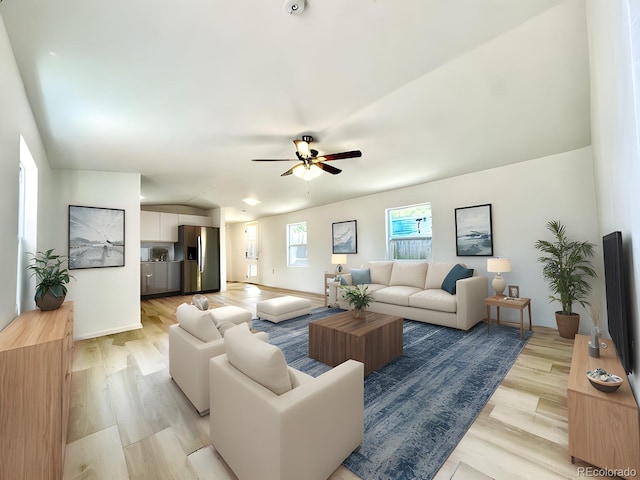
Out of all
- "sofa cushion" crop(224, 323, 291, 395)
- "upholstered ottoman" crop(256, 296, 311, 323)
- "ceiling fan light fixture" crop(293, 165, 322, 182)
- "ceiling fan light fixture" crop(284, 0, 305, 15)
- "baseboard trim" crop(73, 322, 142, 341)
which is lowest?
"baseboard trim" crop(73, 322, 142, 341)

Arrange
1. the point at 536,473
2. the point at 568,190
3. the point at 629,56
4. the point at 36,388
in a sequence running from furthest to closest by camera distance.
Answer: the point at 568,190
the point at 536,473
the point at 36,388
the point at 629,56

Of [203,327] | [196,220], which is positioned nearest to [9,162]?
[203,327]

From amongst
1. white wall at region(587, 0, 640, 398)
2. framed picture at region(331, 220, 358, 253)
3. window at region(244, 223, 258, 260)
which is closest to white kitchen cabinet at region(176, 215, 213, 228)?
window at region(244, 223, 258, 260)

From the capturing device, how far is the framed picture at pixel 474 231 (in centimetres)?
432

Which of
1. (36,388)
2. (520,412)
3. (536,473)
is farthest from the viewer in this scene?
(520,412)

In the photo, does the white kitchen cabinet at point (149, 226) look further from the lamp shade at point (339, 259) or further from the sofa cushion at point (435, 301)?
the sofa cushion at point (435, 301)

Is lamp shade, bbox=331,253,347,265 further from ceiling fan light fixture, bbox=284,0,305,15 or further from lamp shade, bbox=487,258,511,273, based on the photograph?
ceiling fan light fixture, bbox=284,0,305,15

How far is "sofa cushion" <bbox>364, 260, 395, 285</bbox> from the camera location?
525 cm

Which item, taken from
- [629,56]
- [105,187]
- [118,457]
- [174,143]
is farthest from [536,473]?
[105,187]

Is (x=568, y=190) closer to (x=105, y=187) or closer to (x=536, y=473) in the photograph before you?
(x=536, y=473)

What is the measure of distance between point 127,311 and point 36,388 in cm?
343

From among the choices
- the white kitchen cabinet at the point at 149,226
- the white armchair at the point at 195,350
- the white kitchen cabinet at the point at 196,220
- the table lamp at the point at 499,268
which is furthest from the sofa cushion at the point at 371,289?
the white kitchen cabinet at the point at 149,226

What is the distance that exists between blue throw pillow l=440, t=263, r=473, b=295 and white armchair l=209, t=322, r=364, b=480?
3.11 meters

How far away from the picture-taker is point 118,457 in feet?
5.20
